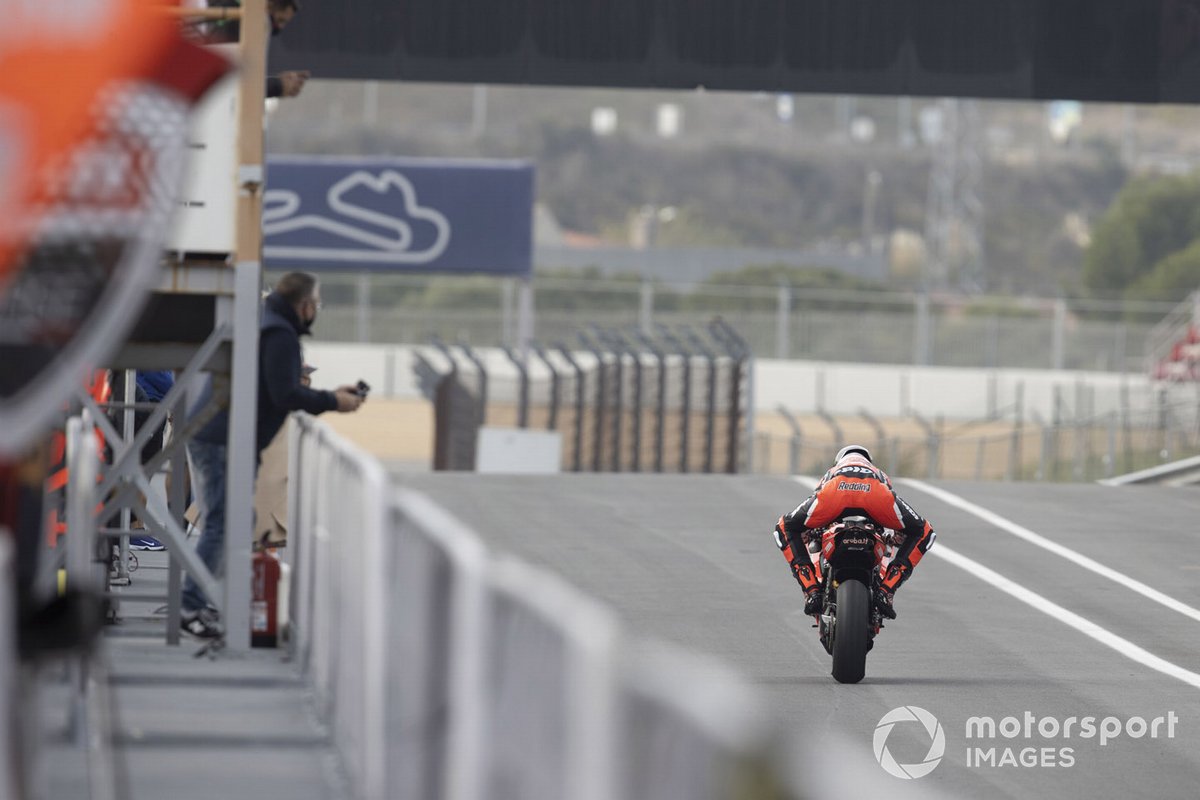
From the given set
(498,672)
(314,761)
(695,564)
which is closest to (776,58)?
(695,564)

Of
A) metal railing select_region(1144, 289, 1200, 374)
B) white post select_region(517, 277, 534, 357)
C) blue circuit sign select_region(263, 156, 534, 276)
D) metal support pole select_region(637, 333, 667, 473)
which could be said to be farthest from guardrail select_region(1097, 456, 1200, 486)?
metal railing select_region(1144, 289, 1200, 374)

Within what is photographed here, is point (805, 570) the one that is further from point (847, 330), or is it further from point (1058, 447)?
point (847, 330)

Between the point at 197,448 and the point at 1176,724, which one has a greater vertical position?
the point at 197,448

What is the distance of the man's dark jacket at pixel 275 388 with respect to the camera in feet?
29.2

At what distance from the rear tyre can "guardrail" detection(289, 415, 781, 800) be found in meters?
4.48

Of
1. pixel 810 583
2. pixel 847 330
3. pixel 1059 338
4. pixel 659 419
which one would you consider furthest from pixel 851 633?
pixel 847 330

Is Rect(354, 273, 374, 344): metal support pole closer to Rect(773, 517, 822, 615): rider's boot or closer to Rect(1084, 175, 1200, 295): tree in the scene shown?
Rect(1084, 175, 1200, 295): tree

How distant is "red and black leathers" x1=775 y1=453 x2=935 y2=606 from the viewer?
1140 cm

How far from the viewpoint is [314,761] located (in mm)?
6762

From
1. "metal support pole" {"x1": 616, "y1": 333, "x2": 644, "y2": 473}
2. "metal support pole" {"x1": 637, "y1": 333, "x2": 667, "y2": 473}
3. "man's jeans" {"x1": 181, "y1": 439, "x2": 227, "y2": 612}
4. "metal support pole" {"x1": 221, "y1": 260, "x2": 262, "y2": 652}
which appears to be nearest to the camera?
"metal support pole" {"x1": 221, "y1": 260, "x2": 262, "y2": 652}

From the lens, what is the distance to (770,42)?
87.5ft

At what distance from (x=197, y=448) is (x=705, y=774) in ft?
21.6

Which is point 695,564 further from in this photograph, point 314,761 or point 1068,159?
point 1068,159

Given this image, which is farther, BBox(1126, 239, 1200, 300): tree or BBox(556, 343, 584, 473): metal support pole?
BBox(1126, 239, 1200, 300): tree
